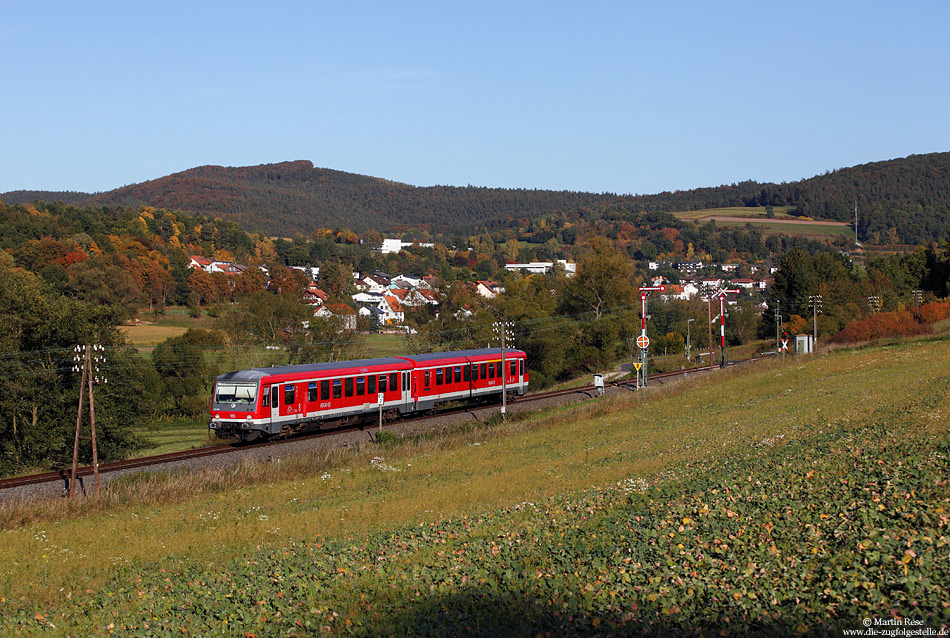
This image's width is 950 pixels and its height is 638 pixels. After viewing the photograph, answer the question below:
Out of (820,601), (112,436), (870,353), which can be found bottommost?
(112,436)

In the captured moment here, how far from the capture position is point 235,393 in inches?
1277

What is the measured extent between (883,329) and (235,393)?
65.2 meters

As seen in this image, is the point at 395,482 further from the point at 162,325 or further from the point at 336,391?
the point at 162,325

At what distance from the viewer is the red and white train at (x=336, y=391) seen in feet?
106

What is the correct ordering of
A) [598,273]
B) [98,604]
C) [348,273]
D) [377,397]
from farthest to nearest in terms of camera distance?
[348,273] < [598,273] < [377,397] < [98,604]

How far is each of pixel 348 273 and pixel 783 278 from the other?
93.0m

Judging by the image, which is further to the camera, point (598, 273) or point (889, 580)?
point (598, 273)

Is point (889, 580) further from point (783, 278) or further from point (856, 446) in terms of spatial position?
point (783, 278)

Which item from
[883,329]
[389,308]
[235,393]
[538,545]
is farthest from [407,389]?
[389,308]

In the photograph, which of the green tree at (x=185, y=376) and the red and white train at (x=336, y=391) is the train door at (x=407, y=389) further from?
the green tree at (x=185, y=376)

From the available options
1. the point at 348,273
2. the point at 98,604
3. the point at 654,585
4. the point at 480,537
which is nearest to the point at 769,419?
the point at 480,537

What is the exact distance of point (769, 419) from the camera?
2597 cm

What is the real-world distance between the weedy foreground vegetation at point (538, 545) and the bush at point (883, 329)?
55330 millimetres

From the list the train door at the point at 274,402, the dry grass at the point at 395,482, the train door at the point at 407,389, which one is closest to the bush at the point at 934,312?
the dry grass at the point at 395,482
